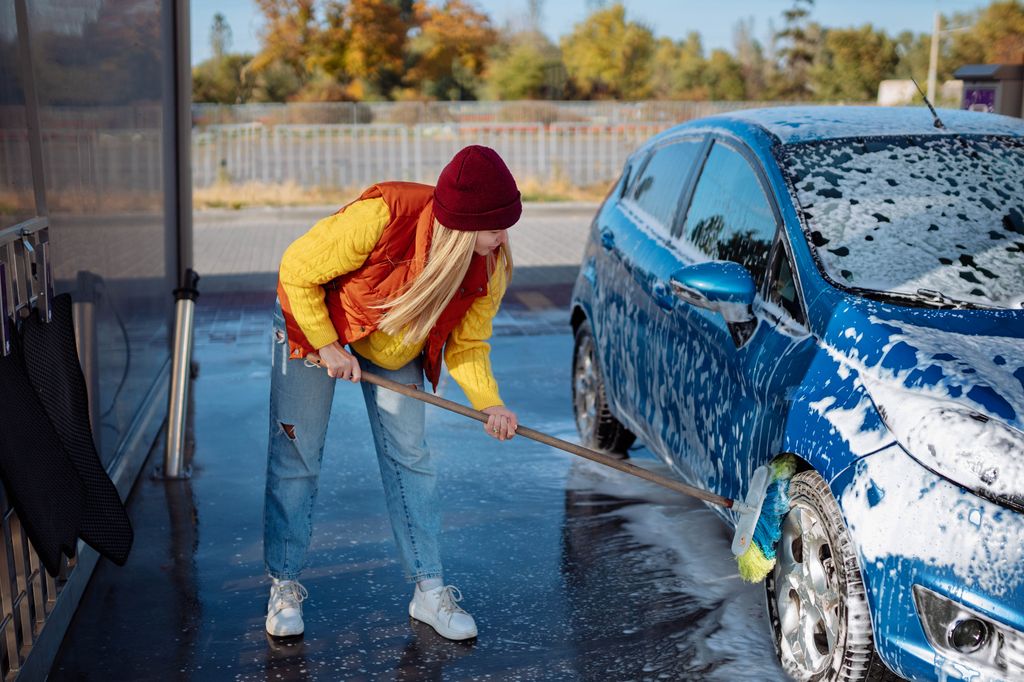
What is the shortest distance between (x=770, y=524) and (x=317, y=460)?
4.57ft

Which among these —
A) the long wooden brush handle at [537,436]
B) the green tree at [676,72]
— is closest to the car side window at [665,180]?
the long wooden brush handle at [537,436]

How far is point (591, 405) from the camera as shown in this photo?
19.7 ft

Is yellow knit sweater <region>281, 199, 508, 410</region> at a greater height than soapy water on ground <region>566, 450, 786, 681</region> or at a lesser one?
greater

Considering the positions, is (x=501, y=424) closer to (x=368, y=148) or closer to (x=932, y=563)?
(x=932, y=563)

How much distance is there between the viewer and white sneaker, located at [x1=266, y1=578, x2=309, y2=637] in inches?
158

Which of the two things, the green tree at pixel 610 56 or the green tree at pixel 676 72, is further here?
the green tree at pixel 676 72

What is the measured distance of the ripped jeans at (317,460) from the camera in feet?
12.8

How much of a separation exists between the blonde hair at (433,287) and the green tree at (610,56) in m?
48.7

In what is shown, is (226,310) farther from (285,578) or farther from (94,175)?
(285,578)

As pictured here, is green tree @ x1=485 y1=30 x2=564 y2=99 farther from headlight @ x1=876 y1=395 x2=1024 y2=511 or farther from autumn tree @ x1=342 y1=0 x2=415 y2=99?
headlight @ x1=876 y1=395 x2=1024 y2=511

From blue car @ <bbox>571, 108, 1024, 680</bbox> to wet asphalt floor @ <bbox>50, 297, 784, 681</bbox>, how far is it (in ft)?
1.30

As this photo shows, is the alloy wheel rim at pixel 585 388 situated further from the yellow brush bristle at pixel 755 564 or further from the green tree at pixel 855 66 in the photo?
the green tree at pixel 855 66

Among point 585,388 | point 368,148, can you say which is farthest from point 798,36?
point 585,388

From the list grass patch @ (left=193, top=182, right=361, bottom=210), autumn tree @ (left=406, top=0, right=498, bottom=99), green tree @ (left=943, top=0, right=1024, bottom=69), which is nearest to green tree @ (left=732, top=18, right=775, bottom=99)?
green tree @ (left=943, top=0, right=1024, bottom=69)
